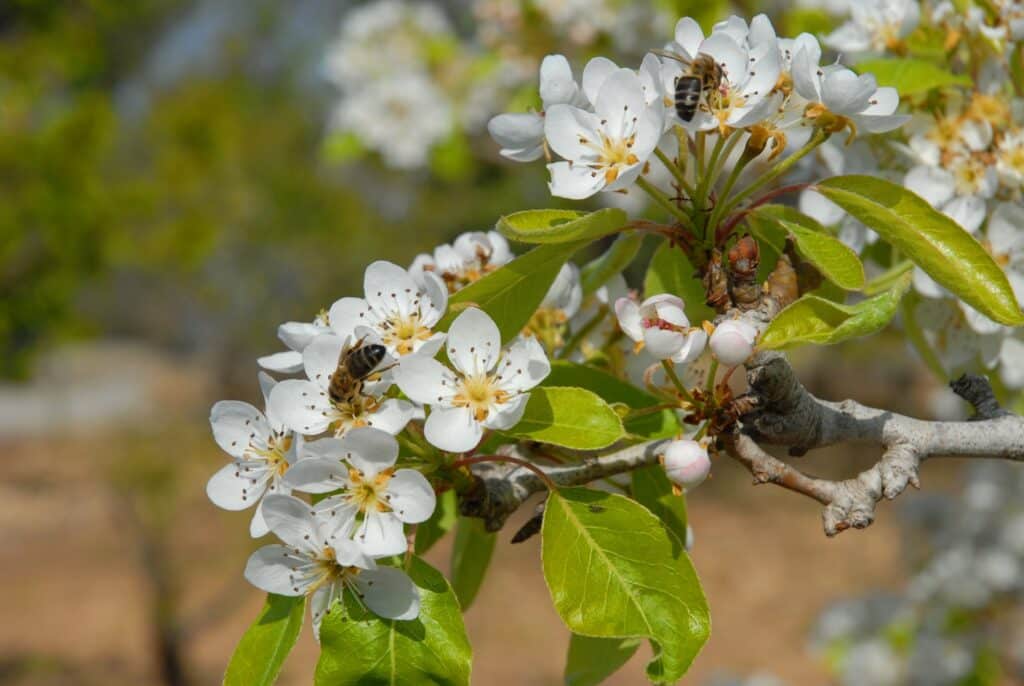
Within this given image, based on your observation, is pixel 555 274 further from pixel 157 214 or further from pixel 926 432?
pixel 157 214

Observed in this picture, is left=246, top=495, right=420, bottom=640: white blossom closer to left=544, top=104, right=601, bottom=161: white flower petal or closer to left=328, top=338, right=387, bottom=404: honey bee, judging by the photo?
left=328, top=338, right=387, bottom=404: honey bee

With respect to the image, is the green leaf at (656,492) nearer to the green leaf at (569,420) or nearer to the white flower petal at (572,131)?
the green leaf at (569,420)

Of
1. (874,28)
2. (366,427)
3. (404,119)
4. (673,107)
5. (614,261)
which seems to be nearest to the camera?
(366,427)

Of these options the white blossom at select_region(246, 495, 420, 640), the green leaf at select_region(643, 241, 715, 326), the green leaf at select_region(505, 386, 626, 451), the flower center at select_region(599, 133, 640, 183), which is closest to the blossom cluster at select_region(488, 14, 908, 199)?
the flower center at select_region(599, 133, 640, 183)

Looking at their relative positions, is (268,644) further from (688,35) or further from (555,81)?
(688,35)

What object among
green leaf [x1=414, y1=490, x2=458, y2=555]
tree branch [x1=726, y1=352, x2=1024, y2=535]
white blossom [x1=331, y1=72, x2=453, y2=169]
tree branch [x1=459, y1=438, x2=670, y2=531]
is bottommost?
white blossom [x1=331, y1=72, x2=453, y2=169]

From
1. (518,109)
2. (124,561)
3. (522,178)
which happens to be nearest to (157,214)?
(124,561)

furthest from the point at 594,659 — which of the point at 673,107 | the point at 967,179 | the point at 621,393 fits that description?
the point at 967,179
